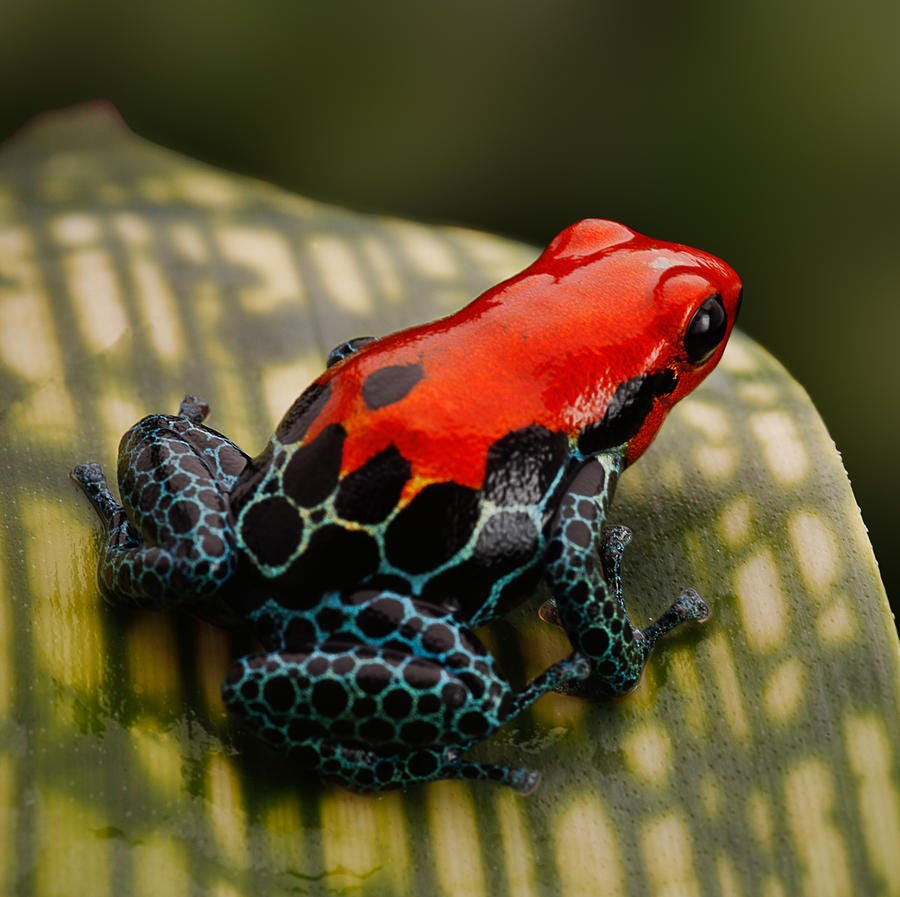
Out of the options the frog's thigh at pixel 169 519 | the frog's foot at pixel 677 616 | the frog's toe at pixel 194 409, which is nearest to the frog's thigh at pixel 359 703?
the frog's thigh at pixel 169 519

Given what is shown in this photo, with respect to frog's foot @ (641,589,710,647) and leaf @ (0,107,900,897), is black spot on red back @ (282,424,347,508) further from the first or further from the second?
frog's foot @ (641,589,710,647)

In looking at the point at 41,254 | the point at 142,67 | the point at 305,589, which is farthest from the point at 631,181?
the point at 305,589

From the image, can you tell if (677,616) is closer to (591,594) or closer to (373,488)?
(591,594)

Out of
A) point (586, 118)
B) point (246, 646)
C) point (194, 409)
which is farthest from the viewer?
point (586, 118)

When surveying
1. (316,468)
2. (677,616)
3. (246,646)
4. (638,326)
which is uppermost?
(638,326)

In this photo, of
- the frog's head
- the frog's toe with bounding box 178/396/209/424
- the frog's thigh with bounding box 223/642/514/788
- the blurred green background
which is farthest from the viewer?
the blurred green background

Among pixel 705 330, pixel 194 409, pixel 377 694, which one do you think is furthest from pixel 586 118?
pixel 377 694

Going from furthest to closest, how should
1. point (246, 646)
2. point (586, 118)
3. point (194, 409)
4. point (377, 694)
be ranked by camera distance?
1. point (586, 118)
2. point (194, 409)
3. point (246, 646)
4. point (377, 694)

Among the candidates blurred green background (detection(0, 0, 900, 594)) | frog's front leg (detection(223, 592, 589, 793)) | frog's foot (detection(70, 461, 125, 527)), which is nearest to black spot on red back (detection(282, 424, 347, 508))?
frog's front leg (detection(223, 592, 589, 793))
